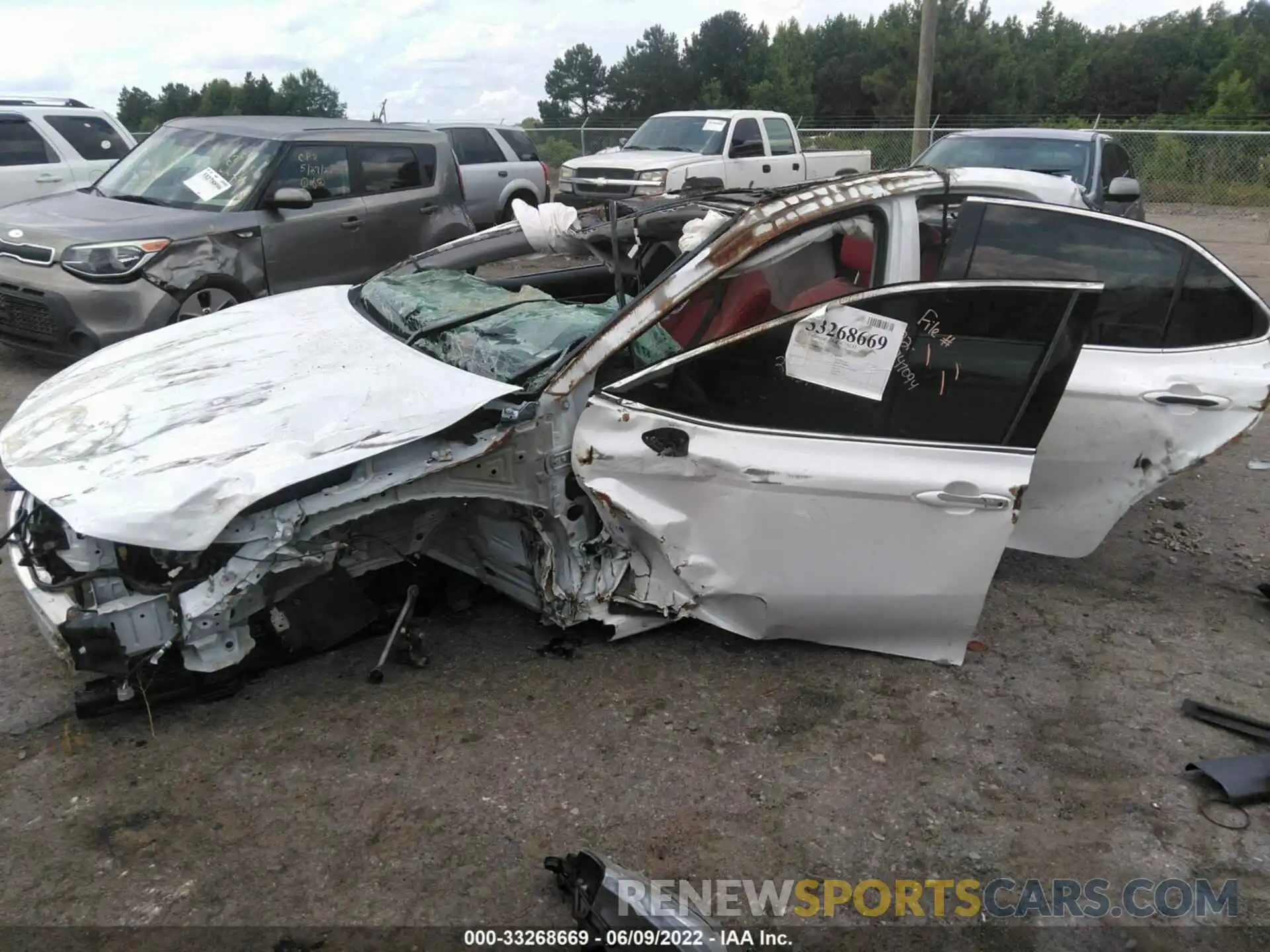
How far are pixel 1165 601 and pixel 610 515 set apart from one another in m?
2.54

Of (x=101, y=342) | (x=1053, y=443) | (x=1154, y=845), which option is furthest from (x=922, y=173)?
(x=101, y=342)

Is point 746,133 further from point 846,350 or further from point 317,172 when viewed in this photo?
point 846,350

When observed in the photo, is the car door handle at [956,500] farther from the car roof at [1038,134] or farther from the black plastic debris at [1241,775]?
the car roof at [1038,134]

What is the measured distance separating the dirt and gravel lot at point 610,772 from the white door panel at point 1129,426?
18.0 inches

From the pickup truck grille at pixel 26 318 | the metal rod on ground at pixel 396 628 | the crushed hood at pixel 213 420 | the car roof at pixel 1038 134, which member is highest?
the car roof at pixel 1038 134

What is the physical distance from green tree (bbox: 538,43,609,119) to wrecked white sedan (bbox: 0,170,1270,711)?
53.7 metres

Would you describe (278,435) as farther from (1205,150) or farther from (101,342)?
(1205,150)

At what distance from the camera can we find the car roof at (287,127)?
7379mm

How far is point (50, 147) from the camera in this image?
32.0 ft

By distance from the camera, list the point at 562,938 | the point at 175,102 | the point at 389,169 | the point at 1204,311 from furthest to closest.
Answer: the point at 175,102
the point at 389,169
the point at 1204,311
the point at 562,938

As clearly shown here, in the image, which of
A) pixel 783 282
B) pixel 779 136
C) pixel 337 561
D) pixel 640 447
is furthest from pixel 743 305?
pixel 779 136

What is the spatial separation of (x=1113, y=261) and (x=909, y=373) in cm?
140

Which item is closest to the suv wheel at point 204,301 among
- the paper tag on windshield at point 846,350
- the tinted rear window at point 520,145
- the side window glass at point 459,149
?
the paper tag on windshield at point 846,350

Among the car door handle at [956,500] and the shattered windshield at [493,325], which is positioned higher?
Result: the shattered windshield at [493,325]
